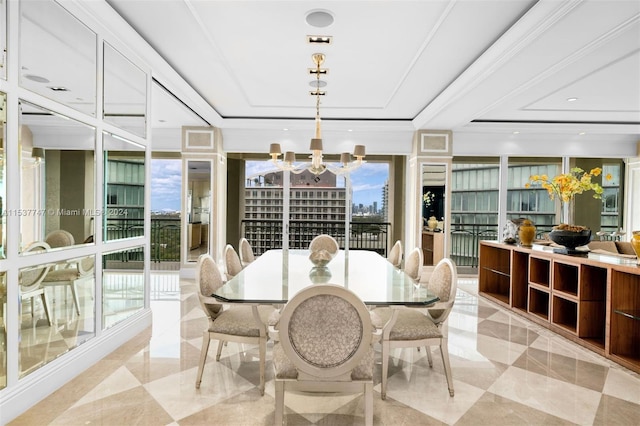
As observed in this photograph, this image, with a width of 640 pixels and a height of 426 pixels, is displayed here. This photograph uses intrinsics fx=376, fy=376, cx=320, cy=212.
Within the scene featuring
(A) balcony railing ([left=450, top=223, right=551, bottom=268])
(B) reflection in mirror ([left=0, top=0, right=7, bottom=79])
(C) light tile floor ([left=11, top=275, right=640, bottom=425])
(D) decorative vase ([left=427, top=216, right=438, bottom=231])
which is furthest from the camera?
(A) balcony railing ([left=450, top=223, right=551, bottom=268])

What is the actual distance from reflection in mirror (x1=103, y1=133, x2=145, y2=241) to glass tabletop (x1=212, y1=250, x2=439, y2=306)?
4.00 ft

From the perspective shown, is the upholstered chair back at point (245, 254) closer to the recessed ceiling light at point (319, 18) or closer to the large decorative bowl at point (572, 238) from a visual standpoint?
→ the recessed ceiling light at point (319, 18)

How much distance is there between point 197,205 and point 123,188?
3.12 m

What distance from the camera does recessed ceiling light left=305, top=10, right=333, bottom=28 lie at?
2.89 m

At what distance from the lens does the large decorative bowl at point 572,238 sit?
356cm

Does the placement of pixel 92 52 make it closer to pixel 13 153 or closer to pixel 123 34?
pixel 123 34

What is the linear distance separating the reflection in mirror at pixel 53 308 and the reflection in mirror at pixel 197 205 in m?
3.54

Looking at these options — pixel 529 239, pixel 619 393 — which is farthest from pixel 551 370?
pixel 529 239

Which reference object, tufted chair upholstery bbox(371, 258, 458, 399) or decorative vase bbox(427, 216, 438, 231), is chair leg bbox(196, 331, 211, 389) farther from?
decorative vase bbox(427, 216, 438, 231)

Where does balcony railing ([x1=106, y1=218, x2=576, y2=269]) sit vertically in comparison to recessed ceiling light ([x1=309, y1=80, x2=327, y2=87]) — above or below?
below

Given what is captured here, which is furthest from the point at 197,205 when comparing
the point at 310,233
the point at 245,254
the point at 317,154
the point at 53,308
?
the point at 53,308

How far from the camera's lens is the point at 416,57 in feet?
12.0

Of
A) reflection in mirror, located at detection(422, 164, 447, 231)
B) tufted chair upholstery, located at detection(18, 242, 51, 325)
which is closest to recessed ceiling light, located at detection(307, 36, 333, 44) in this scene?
tufted chair upholstery, located at detection(18, 242, 51, 325)

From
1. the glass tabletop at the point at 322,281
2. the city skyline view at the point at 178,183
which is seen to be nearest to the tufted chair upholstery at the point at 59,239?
the glass tabletop at the point at 322,281
